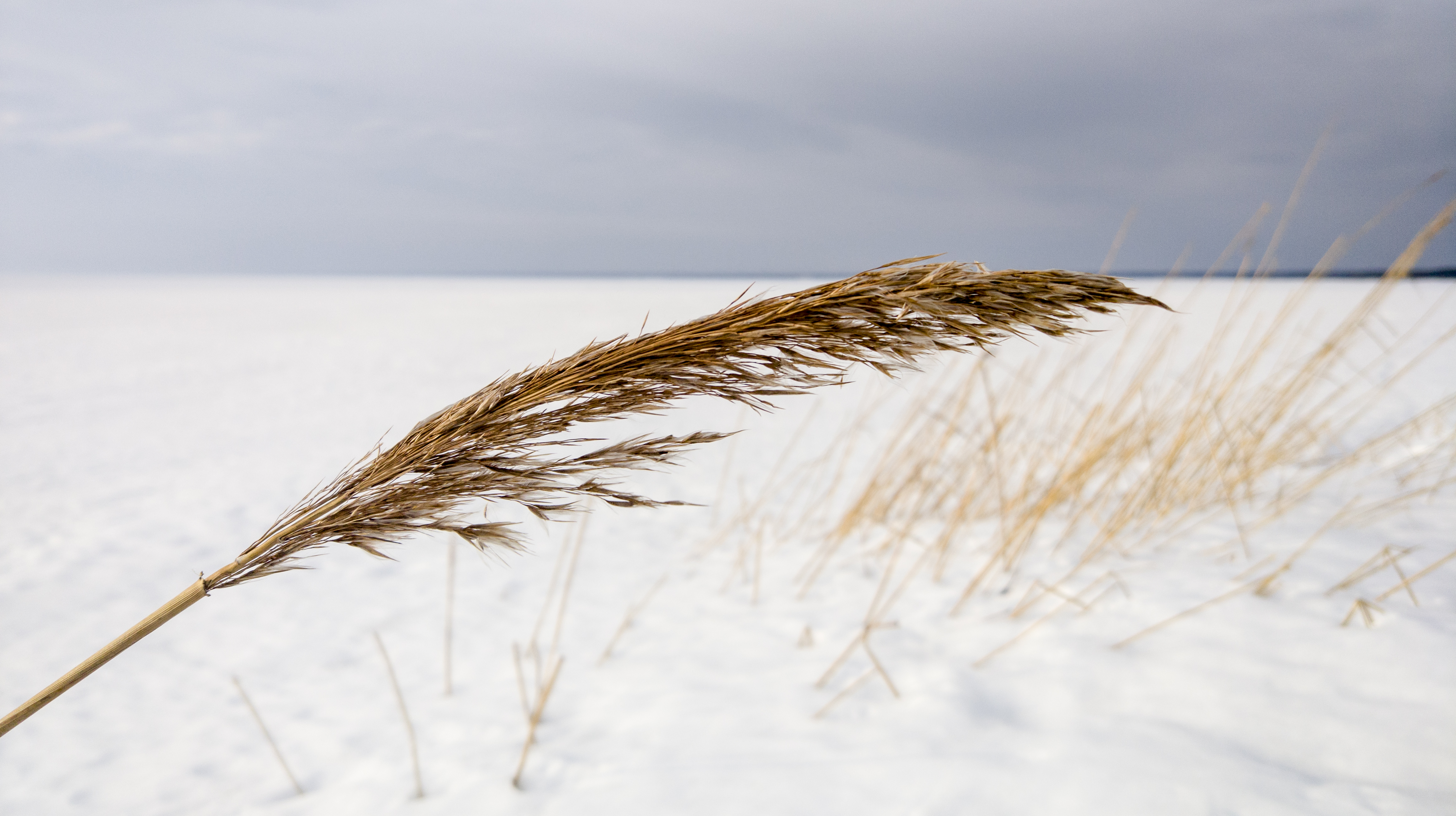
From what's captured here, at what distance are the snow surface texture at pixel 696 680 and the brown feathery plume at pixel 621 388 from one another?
40.6 inches

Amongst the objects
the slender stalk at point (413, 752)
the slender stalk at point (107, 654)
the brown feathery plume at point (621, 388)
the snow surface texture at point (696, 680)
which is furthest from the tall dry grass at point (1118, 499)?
the slender stalk at point (107, 654)

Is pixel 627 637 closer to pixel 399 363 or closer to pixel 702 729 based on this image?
pixel 702 729

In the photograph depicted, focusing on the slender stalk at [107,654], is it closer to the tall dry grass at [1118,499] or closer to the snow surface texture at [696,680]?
the snow surface texture at [696,680]

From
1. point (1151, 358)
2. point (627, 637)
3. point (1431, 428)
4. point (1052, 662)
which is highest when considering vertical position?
point (1151, 358)

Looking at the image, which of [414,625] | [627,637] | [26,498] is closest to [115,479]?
[26,498]

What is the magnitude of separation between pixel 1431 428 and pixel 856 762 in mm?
4512

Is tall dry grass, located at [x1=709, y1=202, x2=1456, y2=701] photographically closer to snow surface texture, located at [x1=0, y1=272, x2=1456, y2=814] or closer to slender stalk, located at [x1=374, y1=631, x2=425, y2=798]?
snow surface texture, located at [x1=0, y1=272, x2=1456, y2=814]

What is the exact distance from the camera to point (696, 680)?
85.3 inches

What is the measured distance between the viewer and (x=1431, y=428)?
4148 mm

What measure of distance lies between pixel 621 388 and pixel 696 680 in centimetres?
163

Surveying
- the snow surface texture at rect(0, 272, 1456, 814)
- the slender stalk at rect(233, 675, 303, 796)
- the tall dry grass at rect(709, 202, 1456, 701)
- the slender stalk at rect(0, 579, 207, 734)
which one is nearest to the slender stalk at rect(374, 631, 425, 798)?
the snow surface texture at rect(0, 272, 1456, 814)

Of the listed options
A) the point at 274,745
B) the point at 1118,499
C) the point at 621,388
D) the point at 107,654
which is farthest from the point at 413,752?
the point at 1118,499

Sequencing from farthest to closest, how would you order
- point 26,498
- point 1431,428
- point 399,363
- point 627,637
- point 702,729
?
point 399,363 < point 26,498 < point 1431,428 < point 627,637 < point 702,729

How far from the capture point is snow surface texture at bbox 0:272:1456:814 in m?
1.48
